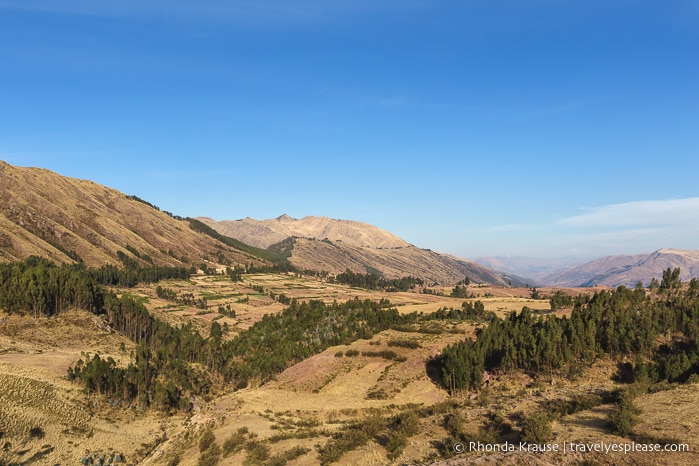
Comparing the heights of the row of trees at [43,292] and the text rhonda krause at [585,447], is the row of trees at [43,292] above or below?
above

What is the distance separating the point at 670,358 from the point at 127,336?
12451 centimetres

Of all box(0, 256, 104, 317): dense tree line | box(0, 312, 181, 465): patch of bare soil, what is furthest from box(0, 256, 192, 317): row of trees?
box(0, 312, 181, 465): patch of bare soil

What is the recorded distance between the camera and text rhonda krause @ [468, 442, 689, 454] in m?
25.5

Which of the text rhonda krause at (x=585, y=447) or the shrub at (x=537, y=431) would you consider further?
the shrub at (x=537, y=431)

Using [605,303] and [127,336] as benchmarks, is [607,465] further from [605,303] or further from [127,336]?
[127,336]

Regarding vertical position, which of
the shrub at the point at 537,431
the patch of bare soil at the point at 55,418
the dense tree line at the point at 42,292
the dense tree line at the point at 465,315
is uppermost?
the dense tree line at the point at 42,292

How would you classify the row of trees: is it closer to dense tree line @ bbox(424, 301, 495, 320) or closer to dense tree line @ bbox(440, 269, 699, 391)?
dense tree line @ bbox(424, 301, 495, 320)

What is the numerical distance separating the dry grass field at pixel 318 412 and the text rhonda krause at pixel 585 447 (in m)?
0.59

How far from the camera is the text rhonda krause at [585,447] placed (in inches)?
1006

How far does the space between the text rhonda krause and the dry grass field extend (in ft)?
1.94

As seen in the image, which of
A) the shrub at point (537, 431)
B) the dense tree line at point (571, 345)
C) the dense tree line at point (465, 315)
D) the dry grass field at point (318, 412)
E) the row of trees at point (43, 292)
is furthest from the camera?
the dense tree line at point (465, 315)

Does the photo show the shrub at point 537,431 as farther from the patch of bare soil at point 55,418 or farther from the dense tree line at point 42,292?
the dense tree line at point 42,292

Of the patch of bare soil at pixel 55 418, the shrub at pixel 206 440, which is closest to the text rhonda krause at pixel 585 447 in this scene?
the shrub at pixel 206 440

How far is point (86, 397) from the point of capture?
64938 millimetres
